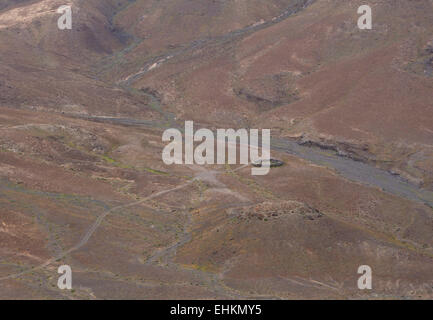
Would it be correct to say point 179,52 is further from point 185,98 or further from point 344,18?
point 344,18

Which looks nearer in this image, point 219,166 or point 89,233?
point 89,233

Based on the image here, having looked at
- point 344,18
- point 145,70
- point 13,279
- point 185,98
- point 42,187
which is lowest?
point 13,279

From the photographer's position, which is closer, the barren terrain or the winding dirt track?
the winding dirt track

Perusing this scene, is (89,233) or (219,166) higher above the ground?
(219,166)

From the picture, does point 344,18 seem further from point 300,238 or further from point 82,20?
point 300,238

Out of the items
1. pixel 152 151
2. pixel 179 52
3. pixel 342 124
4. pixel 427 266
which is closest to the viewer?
pixel 427 266

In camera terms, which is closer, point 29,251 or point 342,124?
point 29,251

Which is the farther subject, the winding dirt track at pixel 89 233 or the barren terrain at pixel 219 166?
the barren terrain at pixel 219 166

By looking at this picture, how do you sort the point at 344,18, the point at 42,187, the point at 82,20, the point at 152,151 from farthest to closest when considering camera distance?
1. the point at 82,20
2. the point at 344,18
3. the point at 152,151
4. the point at 42,187

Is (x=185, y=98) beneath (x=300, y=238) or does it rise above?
above

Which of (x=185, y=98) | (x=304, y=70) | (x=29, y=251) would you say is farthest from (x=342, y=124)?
(x=29, y=251)

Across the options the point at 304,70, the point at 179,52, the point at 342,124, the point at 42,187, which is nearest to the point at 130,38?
the point at 179,52
